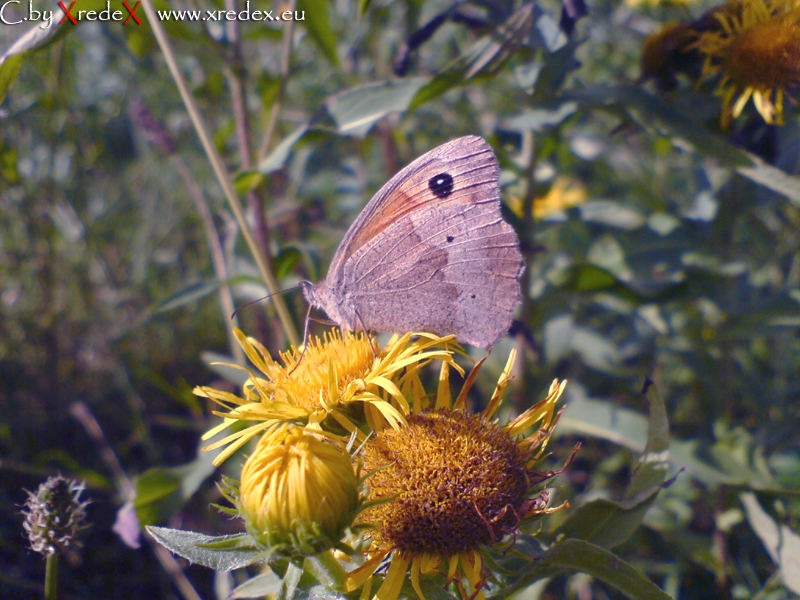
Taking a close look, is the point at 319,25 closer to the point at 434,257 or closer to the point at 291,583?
the point at 434,257

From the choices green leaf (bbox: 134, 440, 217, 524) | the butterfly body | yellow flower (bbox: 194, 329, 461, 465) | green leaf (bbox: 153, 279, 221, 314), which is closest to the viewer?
yellow flower (bbox: 194, 329, 461, 465)

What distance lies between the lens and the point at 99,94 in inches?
144

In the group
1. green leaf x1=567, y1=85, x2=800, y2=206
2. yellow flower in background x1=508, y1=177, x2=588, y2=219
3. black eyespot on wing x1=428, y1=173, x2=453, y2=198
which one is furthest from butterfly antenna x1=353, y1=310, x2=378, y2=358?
yellow flower in background x1=508, y1=177, x2=588, y2=219

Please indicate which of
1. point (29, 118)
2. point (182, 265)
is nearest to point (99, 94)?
point (29, 118)

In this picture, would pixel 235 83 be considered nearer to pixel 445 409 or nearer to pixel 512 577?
pixel 445 409

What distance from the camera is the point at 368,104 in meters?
2.00

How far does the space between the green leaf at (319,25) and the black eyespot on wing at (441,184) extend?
2.86ft

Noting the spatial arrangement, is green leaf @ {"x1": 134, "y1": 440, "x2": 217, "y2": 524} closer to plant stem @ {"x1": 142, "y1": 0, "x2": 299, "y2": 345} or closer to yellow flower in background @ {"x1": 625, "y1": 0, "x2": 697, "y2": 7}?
plant stem @ {"x1": 142, "y1": 0, "x2": 299, "y2": 345}

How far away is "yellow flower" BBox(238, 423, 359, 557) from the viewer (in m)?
1.09

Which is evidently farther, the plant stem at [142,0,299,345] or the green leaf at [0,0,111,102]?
the plant stem at [142,0,299,345]

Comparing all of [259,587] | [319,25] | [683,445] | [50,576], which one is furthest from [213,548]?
[319,25]

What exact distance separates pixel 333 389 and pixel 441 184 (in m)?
0.66

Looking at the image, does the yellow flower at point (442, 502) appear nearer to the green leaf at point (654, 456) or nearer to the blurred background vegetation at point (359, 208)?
the green leaf at point (654, 456)

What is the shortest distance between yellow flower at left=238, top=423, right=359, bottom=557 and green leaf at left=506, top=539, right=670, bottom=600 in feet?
1.27
